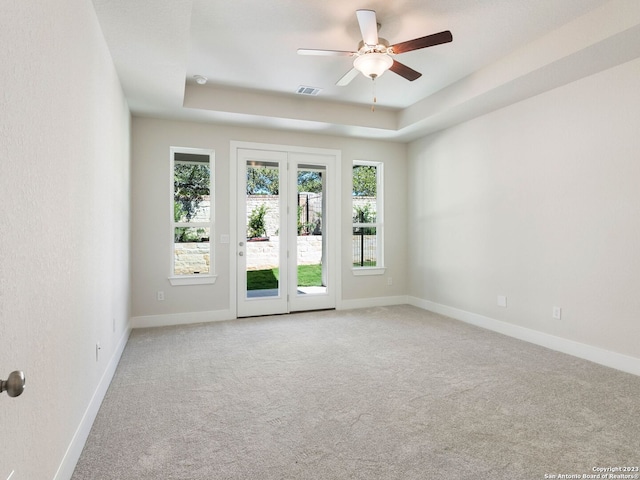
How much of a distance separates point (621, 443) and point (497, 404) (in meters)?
0.67

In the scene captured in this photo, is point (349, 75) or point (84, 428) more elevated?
point (349, 75)

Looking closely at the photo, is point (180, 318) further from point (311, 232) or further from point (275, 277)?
point (311, 232)

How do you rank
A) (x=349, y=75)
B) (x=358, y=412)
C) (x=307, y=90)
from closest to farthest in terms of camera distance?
(x=358, y=412), (x=349, y=75), (x=307, y=90)

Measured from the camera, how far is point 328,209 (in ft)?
18.6

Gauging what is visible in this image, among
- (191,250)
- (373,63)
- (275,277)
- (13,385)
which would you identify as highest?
(373,63)

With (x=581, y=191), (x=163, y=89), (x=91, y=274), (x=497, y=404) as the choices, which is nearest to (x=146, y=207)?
(x=163, y=89)

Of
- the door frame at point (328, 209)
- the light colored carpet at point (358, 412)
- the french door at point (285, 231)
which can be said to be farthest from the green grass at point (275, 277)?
the light colored carpet at point (358, 412)

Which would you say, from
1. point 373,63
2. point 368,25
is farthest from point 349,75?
point 368,25

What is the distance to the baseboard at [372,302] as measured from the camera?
5.73 m

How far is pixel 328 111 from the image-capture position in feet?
16.4

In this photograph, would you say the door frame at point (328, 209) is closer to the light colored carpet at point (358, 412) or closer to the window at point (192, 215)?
the window at point (192, 215)

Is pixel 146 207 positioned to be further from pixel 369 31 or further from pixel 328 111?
pixel 369 31

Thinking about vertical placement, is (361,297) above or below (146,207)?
below

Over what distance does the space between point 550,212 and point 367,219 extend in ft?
8.81
